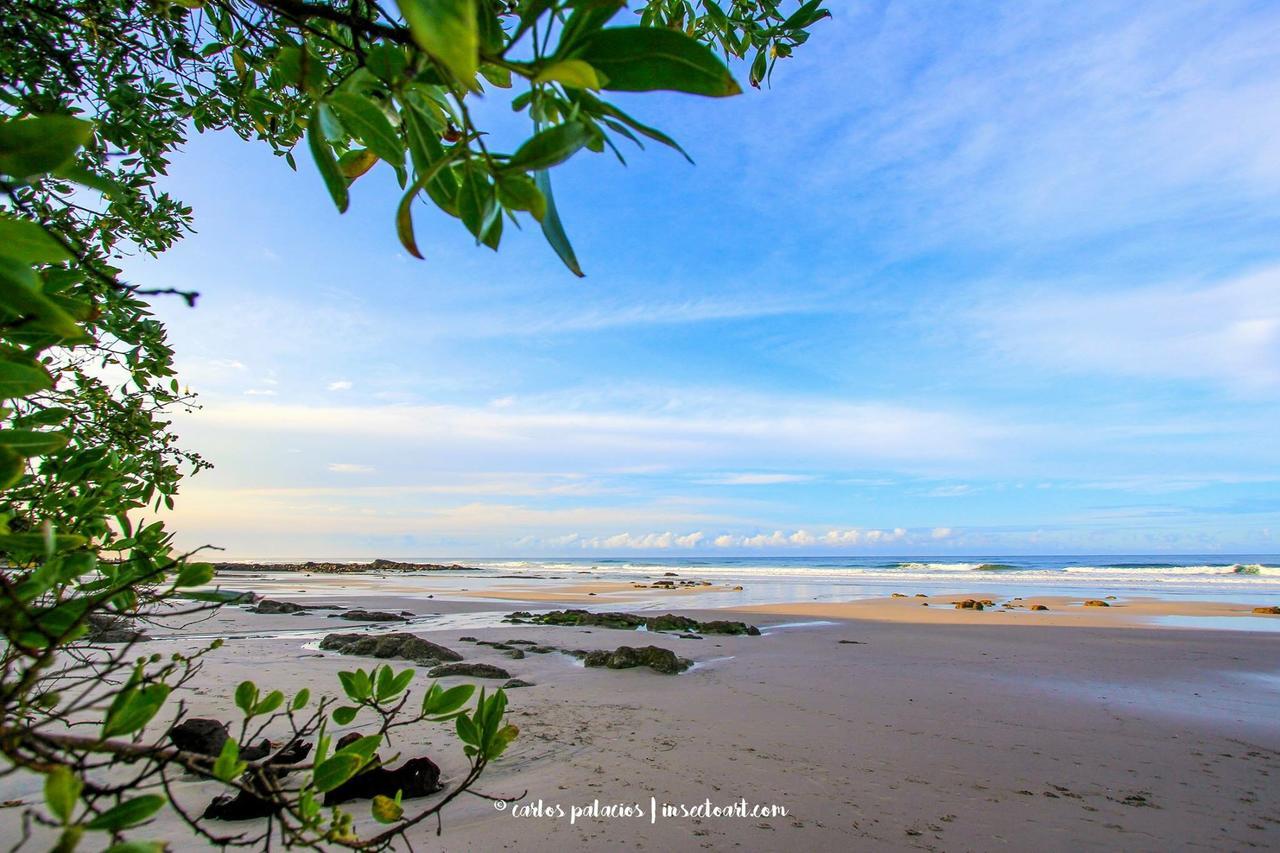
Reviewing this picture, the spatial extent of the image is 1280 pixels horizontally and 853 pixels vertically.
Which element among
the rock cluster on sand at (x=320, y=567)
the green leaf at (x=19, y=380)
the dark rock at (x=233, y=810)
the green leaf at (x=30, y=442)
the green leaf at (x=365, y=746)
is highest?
the green leaf at (x=19, y=380)

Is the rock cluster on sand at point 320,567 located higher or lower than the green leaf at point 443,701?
lower

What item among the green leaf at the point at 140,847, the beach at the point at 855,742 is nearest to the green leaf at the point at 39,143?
the green leaf at the point at 140,847

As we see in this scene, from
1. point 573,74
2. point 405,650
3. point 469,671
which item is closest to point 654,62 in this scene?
point 573,74

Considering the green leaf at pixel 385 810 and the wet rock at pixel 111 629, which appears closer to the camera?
the wet rock at pixel 111 629

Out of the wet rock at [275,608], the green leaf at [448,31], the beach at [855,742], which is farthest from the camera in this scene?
the wet rock at [275,608]

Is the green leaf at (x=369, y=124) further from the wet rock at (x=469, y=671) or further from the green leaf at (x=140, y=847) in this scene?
the wet rock at (x=469, y=671)

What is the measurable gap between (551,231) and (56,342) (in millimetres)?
734

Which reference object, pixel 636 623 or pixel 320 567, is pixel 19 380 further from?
pixel 320 567

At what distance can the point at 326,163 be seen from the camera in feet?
2.35

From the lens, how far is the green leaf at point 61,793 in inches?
19.0

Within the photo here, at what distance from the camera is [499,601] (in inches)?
798

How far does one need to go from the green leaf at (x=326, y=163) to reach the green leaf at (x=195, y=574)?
18.7 inches

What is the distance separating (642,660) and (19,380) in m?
7.80

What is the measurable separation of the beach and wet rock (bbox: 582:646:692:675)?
0.15 metres
